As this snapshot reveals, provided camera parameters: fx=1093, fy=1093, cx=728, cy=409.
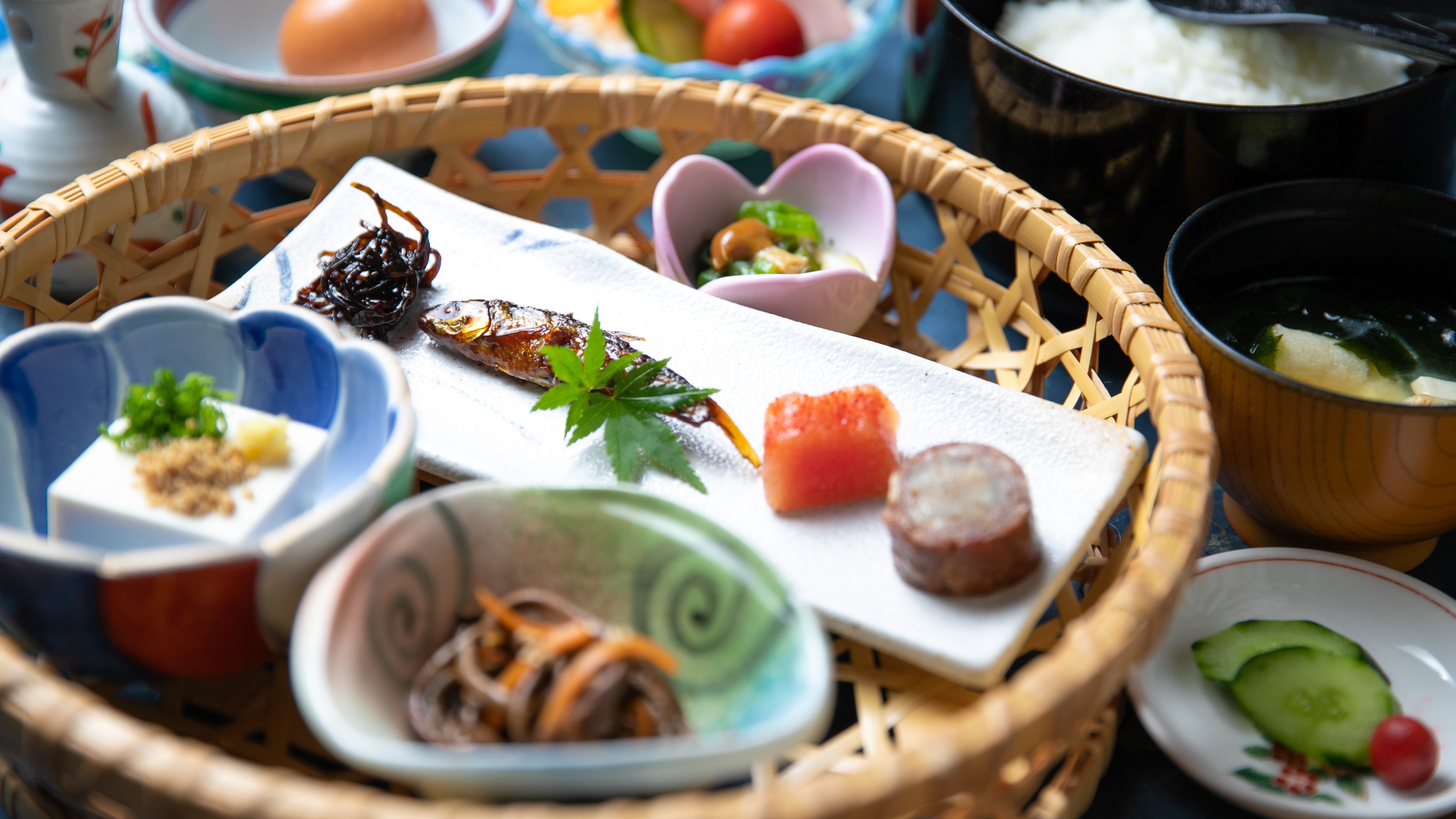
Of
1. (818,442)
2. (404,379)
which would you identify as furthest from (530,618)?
(818,442)

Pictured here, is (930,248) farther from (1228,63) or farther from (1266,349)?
(1266,349)

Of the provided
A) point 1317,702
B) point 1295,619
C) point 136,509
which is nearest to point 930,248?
point 1295,619

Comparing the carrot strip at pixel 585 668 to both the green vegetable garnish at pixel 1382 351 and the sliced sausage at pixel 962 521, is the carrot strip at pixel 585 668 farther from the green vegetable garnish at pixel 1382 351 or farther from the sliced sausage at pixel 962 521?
the green vegetable garnish at pixel 1382 351

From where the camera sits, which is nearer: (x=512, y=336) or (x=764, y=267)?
(x=512, y=336)

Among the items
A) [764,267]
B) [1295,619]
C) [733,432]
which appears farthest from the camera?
[764,267]

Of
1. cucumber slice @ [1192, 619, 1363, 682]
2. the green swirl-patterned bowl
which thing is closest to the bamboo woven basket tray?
the green swirl-patterned bowl

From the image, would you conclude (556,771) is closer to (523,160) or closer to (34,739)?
(34,739)

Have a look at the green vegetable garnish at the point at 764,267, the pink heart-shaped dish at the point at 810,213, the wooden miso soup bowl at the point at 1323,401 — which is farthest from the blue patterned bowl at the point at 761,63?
the wooden miso soup bowl at the point at 1323,401
